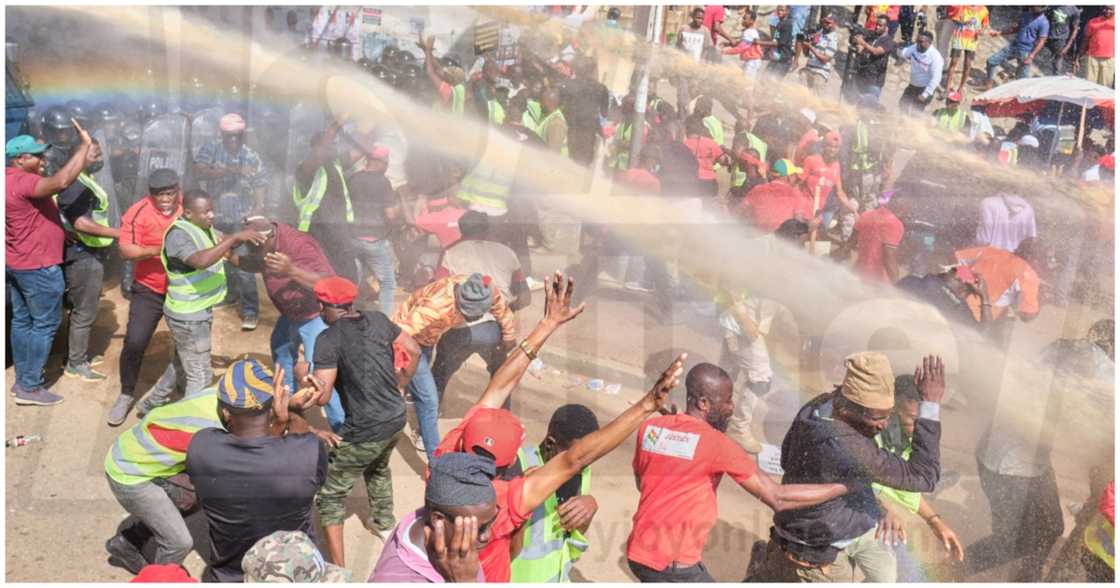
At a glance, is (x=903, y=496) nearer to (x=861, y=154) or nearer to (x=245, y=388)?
(x=245, y=388)

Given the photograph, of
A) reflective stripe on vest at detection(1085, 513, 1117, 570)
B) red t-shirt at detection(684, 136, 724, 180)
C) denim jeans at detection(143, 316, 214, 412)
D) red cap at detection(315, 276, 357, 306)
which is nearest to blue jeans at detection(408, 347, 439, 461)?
red cap at detection(315, 276, 357, 306)

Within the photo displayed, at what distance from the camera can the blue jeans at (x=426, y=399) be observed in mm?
5324

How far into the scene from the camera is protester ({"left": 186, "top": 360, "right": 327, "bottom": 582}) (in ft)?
12.0

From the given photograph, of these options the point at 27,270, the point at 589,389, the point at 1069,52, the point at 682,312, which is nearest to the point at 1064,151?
the point at 1069,52

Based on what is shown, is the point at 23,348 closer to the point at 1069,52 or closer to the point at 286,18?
the point at 286,18

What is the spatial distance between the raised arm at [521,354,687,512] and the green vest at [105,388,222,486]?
1324mm

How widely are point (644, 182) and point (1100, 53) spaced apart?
7.00 metres

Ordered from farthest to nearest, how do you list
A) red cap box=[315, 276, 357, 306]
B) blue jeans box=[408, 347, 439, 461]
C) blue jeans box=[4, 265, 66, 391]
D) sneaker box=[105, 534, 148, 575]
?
blue jeans box=[4, 265, 66, 391] < blue jeans box=[408, 347, 439, 461] < red cap box=[315, 276, 357, 306] < sneaker box=[105, 534, 148, 575]

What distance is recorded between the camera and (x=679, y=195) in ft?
29.5

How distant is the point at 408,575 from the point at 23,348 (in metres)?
3.97

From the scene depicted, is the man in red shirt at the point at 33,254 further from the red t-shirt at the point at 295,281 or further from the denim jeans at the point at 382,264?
the denim jeans at the point at 382,264

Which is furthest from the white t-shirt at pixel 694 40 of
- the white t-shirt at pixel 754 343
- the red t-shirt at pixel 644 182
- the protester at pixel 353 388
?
the protester at pixel 353 388

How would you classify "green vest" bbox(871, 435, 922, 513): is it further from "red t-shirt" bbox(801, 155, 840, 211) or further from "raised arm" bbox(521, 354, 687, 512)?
"red t-shirt" bbox(801, 155, 840, 211)

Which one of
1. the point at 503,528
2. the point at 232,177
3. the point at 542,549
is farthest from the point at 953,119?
the point at 503,528
